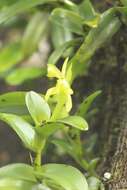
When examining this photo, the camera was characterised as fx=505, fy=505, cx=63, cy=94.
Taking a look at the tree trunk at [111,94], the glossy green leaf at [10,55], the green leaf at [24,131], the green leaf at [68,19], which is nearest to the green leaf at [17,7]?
the green leaf at [68,19]

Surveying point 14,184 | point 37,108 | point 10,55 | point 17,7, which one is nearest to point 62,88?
point 37,108

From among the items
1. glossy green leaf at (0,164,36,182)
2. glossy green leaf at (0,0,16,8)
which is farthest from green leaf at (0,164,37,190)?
glossy green leaf at (0,0,16,8)

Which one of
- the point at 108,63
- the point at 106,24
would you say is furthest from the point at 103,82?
the point at 106,24

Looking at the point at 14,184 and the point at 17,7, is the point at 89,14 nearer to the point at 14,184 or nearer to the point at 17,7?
the point at 17,7

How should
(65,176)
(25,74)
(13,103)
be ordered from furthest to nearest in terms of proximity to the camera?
(25,74) < (13,103) < (65,176)

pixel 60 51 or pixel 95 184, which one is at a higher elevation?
pixel 60 51
